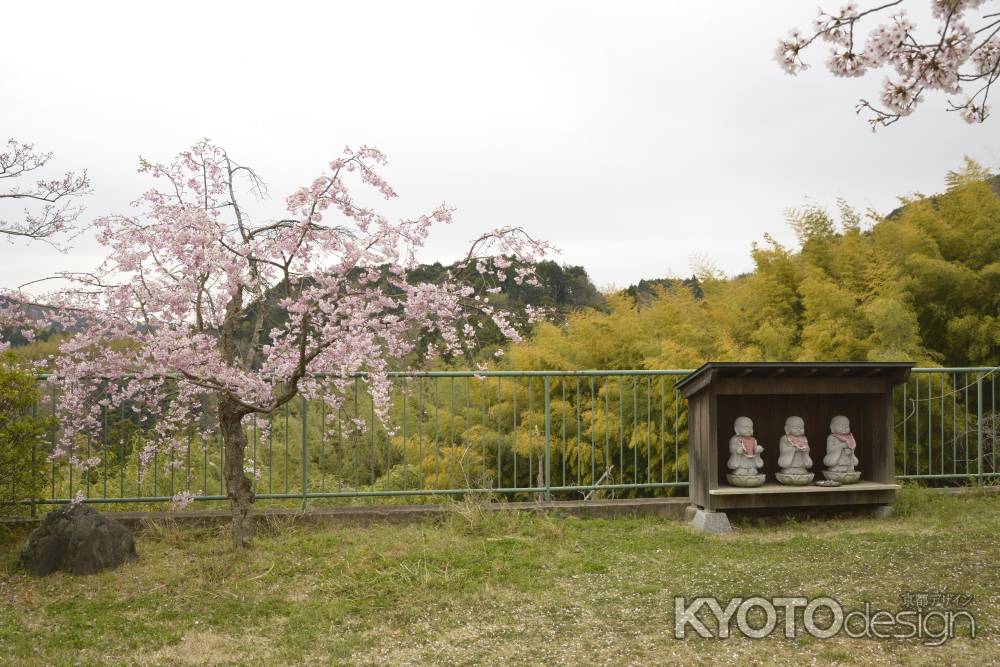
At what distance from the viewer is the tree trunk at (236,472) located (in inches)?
218

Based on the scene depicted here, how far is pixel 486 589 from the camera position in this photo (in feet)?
15.3

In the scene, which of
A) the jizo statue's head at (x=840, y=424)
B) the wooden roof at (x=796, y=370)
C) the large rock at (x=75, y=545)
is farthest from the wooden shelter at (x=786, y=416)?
the large rock at (x=75, y=545)

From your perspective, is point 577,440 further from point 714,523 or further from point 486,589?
point 486,589

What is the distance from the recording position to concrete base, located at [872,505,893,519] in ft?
21.4

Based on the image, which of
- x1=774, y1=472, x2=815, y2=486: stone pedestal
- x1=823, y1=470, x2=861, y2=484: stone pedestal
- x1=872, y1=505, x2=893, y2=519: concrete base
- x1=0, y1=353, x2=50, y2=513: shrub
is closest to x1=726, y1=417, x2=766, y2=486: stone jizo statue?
x1=774, y1=472, x2=815, y2=486: stone pedestal

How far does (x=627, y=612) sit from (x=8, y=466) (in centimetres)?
416

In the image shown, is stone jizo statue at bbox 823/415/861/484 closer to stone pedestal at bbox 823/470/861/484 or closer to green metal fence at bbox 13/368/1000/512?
stone pedestal at bbox 823/470/861/484

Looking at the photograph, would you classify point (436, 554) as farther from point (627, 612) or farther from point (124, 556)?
point (124, 556)

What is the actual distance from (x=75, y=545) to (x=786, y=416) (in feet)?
17.4

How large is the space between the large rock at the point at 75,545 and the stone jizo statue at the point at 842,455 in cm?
511

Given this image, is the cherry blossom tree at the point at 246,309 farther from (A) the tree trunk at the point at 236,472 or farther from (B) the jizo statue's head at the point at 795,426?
(B) the jizo statue's head at the point at 795,426

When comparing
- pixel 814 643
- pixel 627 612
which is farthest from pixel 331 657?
pixel 814 643

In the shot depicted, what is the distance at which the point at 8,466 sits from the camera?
560cm

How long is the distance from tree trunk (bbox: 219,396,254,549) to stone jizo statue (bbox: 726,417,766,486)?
3563mm
